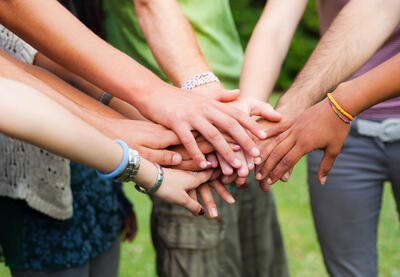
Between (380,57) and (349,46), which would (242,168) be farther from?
(380,57)

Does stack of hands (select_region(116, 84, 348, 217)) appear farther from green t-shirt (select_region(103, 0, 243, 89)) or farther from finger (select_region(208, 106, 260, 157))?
green t-shirt (select_region(103, 0, 243, 89))

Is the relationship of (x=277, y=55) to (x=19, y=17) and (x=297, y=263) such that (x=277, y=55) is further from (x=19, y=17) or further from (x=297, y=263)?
(x=297, y=263)

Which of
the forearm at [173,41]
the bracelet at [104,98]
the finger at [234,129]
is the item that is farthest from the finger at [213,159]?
the bracelet at [104,98]

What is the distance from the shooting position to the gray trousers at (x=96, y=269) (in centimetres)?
194

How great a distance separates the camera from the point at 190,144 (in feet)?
6.20

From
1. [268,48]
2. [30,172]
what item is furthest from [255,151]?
[30,172]

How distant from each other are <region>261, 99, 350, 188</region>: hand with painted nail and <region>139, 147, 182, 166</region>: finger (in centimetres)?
37

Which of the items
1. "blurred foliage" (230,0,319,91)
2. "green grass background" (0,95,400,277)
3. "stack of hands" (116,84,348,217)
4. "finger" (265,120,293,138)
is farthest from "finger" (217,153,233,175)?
"blurred foliage" (230,0,319,91)

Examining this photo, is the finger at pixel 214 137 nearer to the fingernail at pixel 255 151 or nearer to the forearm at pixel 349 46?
the fingernail at pixel 255 151

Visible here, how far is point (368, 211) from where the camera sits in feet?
8.00

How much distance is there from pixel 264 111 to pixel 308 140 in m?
0.26

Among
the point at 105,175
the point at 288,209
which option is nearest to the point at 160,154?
the point at 105,175

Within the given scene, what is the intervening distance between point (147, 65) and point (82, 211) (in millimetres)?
741

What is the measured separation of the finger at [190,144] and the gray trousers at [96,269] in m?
0.59
